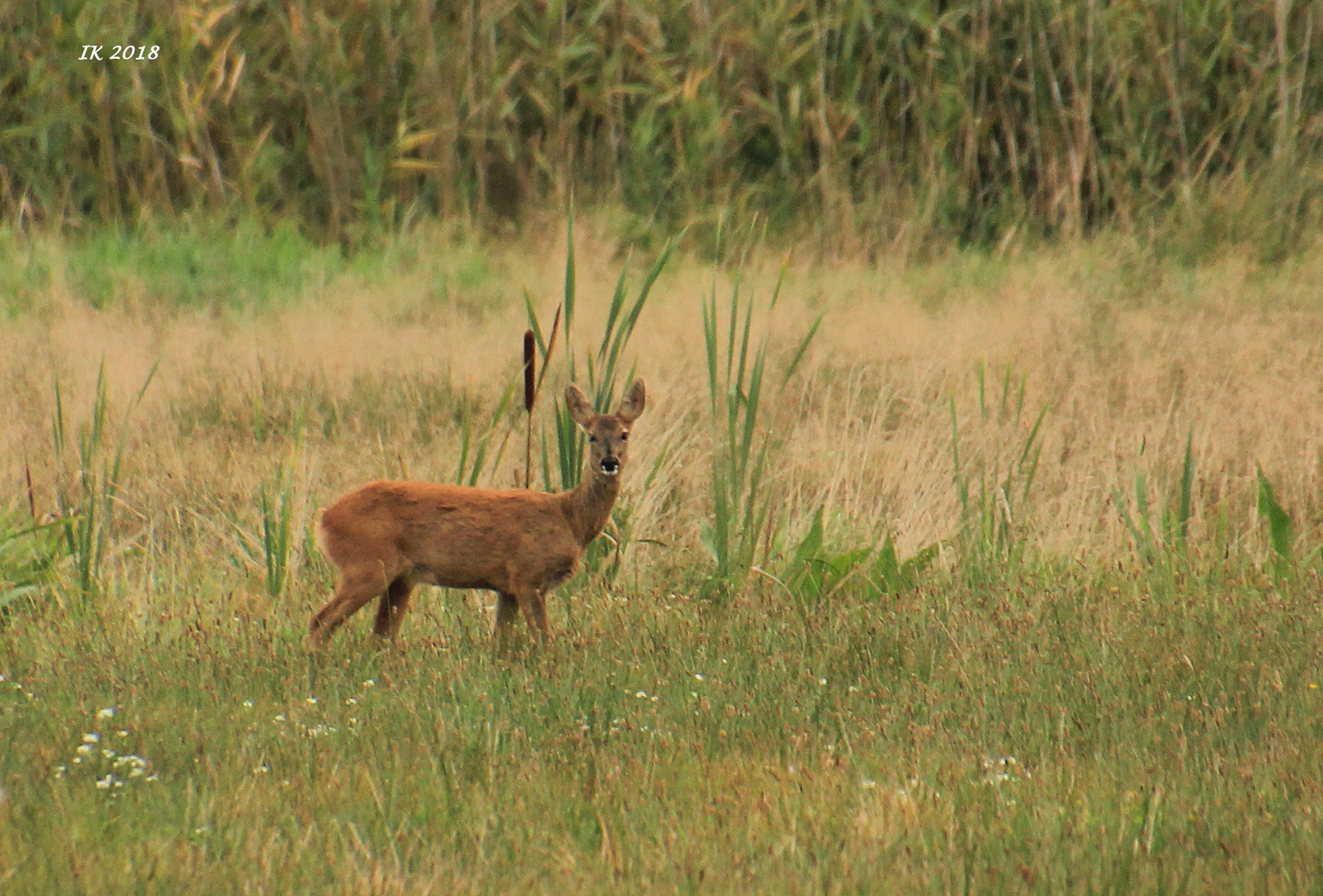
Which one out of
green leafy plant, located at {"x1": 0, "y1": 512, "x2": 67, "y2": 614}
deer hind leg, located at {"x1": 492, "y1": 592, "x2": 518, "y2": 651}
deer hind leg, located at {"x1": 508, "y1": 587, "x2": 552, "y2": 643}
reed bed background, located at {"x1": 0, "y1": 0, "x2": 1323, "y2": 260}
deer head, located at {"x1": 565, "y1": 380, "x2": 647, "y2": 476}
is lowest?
green leafy plant, located at {"x1": 0, "y1": 512, "x2": 67, "y2": 614}

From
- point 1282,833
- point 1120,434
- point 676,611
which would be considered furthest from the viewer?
point 1120,434

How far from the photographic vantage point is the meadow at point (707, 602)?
11.6 ft

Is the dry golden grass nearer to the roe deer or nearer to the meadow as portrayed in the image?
the meadow

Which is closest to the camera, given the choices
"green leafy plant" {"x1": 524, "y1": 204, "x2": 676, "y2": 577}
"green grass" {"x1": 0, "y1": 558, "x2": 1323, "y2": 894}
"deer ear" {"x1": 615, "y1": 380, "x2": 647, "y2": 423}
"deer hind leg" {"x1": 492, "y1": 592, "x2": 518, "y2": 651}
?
"green grass" {"x1": 0, "y1": 558, "x2": 1323, "y2": 894}

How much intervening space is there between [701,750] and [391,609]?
52.6 inches

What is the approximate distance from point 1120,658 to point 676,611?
1378mm

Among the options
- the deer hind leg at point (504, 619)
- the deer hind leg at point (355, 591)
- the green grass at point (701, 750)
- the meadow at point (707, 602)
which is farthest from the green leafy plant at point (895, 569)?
the deer hind leg at point (355, 591)

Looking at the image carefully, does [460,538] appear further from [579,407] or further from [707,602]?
[707,602]

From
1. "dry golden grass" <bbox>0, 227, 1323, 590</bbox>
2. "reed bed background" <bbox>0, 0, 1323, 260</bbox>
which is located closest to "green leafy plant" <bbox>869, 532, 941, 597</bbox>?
"dry golden grass" <bbox>0, 227, 1323, 590</bbox>

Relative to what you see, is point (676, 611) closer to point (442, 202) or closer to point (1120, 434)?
point (1120, 434)

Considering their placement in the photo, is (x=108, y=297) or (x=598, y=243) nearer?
(x=108, y=297)

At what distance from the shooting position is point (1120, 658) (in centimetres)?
484

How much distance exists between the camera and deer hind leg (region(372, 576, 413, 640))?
5020mm

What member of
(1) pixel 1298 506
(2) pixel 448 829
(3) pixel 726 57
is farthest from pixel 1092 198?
(2) pixel 448 829
